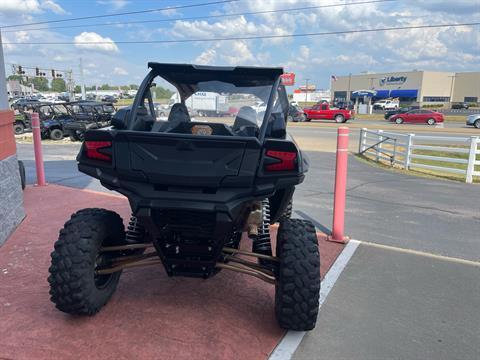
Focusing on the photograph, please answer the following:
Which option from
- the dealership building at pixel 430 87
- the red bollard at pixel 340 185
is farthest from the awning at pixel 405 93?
the red bollard at pixel 340 185

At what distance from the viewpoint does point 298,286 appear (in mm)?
2988

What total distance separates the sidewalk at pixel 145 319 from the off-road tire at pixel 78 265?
7.6 inches

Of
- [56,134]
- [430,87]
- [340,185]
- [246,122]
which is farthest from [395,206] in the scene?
[430,87]

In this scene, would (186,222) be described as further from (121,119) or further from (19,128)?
(19,128)

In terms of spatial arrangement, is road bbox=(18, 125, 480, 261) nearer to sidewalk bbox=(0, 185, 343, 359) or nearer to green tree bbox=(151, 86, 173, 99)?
sidewalk bbox=(0, 185, 343, 359)

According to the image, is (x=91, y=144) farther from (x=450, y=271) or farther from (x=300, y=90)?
(x=300, y=90)

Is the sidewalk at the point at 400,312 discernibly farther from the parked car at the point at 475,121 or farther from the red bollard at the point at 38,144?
the parked car at the point at 475,121

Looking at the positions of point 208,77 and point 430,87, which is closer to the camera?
point 208,77

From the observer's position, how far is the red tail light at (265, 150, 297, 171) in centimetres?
288

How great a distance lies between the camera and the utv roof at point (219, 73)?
352cm

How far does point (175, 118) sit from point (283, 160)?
1462 mm

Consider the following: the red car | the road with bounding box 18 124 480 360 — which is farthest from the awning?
the road with bounding box 18 124 480 360

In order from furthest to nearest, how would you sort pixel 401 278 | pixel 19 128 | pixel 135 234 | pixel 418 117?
pixel 418 117, pixel 19 128, pixel 401 278, pixel 135 234

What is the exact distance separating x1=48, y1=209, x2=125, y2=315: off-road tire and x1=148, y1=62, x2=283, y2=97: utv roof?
1375 mm
